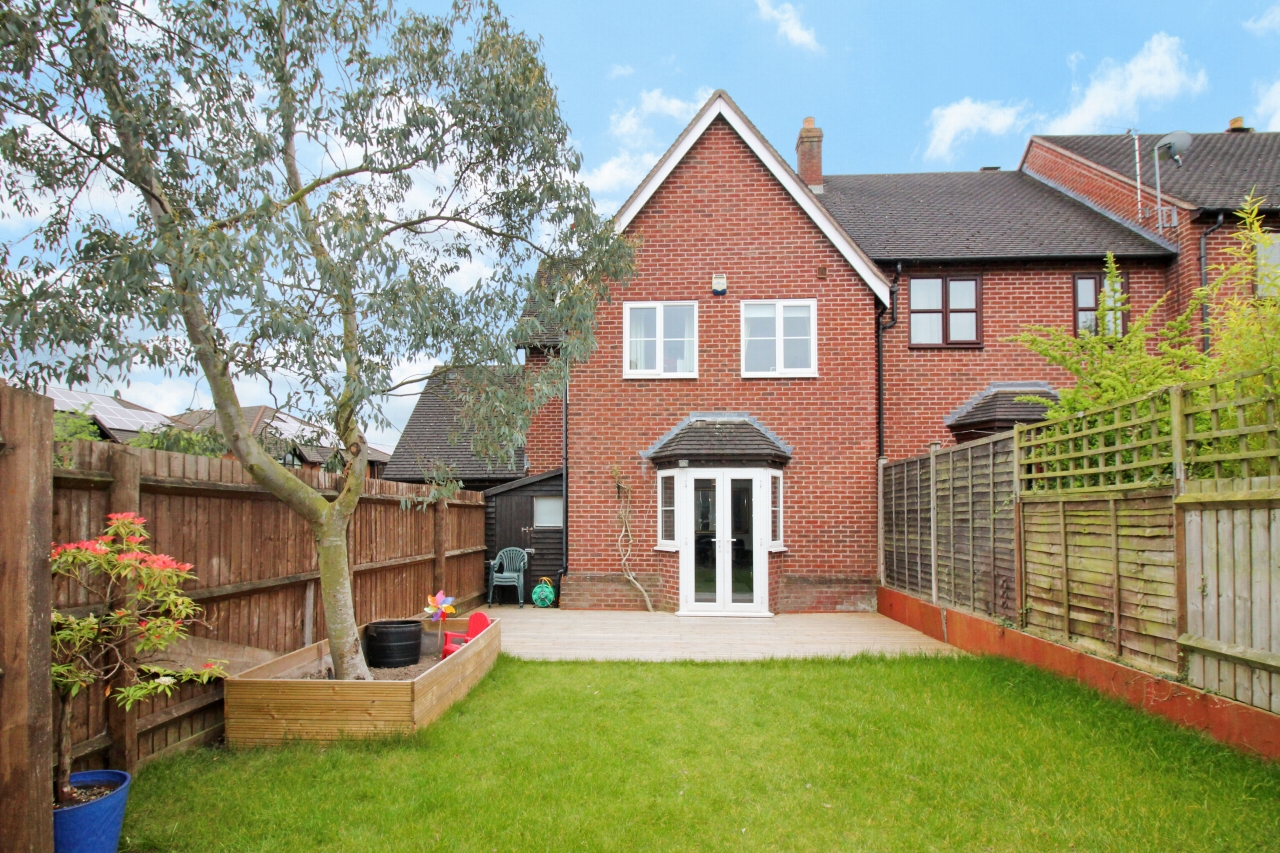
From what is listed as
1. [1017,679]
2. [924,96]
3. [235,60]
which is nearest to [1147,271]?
[924,96]

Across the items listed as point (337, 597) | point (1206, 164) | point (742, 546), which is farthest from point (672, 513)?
point (1206, 164)

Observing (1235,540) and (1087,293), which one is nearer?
(1235,540)

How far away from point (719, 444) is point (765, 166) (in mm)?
5095

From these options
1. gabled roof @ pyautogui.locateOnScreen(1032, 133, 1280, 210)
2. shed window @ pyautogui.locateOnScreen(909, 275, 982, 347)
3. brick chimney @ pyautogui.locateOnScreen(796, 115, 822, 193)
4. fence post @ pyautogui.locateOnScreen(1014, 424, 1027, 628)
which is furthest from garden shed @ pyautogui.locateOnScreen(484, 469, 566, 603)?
gabled roof @ pyautogui.locateOnScreen(1032, 133, 1280, 210)

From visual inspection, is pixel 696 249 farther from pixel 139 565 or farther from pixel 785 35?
pixel 139 565

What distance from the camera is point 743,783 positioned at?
5109 mm

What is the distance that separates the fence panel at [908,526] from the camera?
11555 mm

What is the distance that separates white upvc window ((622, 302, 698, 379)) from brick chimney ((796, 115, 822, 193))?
237 inches

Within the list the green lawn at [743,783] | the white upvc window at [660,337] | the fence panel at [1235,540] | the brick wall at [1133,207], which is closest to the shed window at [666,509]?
the white upvc window at [660,337]

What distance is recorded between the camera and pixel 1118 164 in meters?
17.2

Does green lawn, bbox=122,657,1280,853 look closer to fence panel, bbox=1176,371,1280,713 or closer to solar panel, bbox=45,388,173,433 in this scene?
fence panel, bbox=1176,371,1280,713

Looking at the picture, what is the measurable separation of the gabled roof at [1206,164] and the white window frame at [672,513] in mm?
10278

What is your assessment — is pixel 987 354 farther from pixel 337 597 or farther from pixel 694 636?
pixel 337 597

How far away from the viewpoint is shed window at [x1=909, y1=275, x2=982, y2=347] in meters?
15.0
